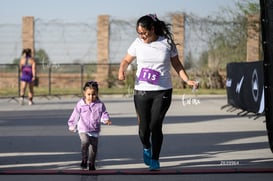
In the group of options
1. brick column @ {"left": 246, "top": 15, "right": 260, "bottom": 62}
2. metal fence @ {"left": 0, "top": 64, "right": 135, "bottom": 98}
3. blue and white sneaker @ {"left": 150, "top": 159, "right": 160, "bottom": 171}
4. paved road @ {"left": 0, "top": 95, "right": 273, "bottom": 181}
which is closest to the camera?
paved road @ {"left": 0, "top": 95, "right": 273, "bottom": 181}

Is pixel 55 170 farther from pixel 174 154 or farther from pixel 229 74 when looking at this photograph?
pixel 229 74

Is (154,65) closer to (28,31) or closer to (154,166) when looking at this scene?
(154,166)

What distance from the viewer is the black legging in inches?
355

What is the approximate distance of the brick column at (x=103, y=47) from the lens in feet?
115

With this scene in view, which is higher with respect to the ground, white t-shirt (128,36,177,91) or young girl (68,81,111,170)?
white t-shirt (128,36,177,91)

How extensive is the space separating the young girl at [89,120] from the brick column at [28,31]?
87.0 ft

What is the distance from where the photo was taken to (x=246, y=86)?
1831cm

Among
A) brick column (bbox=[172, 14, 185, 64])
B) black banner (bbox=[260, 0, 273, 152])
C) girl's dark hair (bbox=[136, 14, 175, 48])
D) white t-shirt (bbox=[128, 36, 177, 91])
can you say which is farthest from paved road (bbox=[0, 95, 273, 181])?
brick column (bbox=[172, 14, 185, 64])

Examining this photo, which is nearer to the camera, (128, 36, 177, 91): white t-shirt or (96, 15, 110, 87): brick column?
(128, 36, 177, 91): white t-shirt

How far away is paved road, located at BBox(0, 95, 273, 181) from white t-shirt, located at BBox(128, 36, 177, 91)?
3.42 feet

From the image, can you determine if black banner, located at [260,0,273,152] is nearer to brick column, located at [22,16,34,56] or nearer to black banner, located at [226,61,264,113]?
black banner, located at [226,61,264,113]

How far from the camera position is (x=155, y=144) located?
29.7ft

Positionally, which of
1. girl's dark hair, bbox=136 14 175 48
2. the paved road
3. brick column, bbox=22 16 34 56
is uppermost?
brick column, bbox=22 16 34 56

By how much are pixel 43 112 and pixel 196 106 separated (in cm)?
538
